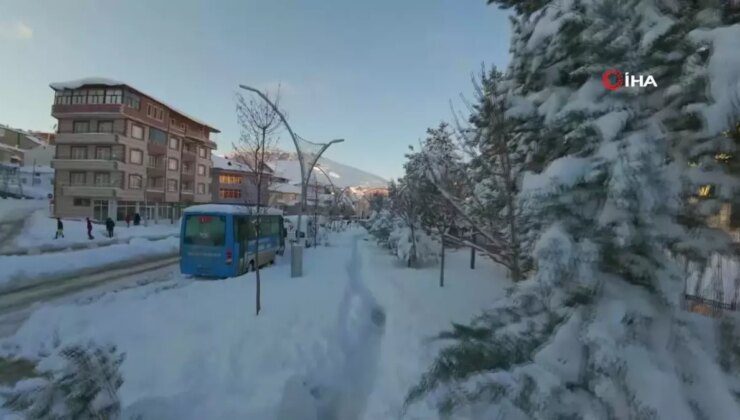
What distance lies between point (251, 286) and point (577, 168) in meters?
9.56

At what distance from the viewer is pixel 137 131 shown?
4462 cm

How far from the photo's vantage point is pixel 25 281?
13.8 m

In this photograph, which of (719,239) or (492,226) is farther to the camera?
(492,226)

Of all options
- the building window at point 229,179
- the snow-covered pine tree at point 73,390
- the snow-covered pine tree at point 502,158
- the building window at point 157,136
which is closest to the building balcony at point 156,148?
the building window at point 157,136

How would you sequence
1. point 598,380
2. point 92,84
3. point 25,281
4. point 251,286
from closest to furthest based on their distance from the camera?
point 598,380 → point 251,286 → point 25,281 → point 92,84

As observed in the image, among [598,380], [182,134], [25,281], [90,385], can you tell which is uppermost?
[182,134]

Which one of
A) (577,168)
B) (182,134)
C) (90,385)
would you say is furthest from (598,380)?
(182,134)

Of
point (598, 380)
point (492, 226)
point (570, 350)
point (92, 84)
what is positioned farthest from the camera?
point (92, 84)

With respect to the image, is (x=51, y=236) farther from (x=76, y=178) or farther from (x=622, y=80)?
(x=622, y=80)

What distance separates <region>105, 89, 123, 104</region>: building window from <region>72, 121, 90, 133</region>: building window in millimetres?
3515

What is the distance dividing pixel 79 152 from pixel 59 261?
32.9 meters

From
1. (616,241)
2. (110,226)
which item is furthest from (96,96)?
(616,241)

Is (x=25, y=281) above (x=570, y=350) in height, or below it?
below

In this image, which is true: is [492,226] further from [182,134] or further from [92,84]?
[182,134]
